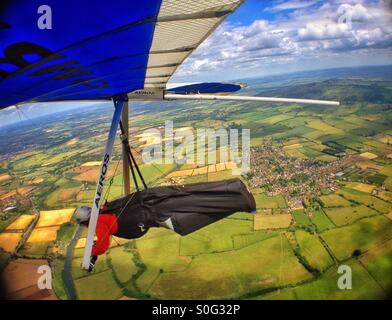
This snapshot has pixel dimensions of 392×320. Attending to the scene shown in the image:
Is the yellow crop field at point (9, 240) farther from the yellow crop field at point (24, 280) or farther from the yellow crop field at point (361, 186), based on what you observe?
the yellow crop field at point (361, 186)

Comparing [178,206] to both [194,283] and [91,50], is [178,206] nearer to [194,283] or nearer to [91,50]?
[91,50]

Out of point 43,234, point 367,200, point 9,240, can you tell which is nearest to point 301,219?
point 367,200

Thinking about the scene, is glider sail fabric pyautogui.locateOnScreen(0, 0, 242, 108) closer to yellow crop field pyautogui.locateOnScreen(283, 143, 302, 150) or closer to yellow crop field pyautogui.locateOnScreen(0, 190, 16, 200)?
yellow crop field pyautogui.locateOnScreen(0, 190, 16, 200)

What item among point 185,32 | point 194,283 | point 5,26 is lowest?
point 194,283

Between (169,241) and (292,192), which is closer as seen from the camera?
(169,241)

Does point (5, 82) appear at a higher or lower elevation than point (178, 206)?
higher

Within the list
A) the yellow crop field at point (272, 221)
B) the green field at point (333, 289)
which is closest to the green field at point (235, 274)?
the green field at point (333, 289)

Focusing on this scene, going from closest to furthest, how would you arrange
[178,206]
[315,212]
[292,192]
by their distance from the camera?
[178,206], [315,212], [292,192]
